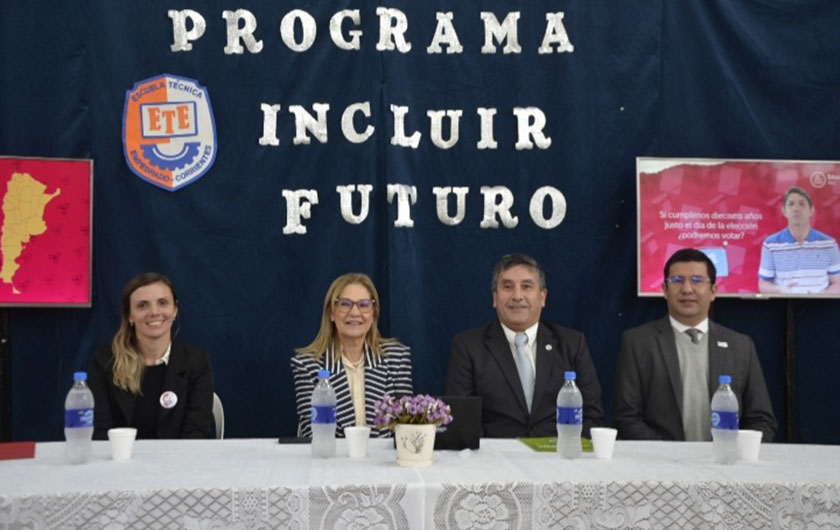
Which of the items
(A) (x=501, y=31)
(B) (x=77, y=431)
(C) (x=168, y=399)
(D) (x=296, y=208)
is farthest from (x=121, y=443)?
(A) (x=501, y=31)

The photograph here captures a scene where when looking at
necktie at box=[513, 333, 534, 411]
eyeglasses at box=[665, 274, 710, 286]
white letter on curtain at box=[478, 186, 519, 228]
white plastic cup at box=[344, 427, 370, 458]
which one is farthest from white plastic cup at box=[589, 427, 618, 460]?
white letter on curtain at box=[478, 186, 519, 228]

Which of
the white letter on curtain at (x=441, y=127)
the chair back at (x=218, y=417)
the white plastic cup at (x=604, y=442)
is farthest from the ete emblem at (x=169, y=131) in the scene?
the white plastic cup at (x=604, y=442)

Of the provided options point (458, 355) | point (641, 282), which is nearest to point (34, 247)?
point (458, 355)

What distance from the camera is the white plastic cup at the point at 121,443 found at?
7.23 feet

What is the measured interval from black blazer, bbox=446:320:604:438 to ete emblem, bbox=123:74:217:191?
5.04 ft

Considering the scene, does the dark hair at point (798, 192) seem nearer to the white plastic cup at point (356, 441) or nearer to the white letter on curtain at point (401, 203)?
the white letter on curtain at point (401, 203)

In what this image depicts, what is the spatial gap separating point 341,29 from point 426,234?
1.04 m

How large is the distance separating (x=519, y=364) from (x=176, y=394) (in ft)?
4.21

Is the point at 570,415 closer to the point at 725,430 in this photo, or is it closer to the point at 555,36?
the point at 725,430

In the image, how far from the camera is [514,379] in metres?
3.24

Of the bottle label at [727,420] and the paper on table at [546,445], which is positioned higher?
the bottle label at [727,420]

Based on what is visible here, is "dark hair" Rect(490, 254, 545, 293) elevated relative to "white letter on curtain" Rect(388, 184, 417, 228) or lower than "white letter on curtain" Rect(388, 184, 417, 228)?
lower

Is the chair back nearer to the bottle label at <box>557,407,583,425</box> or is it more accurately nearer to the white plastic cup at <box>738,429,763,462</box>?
the bottle label at <box>557,407,583,425</box>

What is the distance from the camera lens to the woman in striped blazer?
3.23 m
